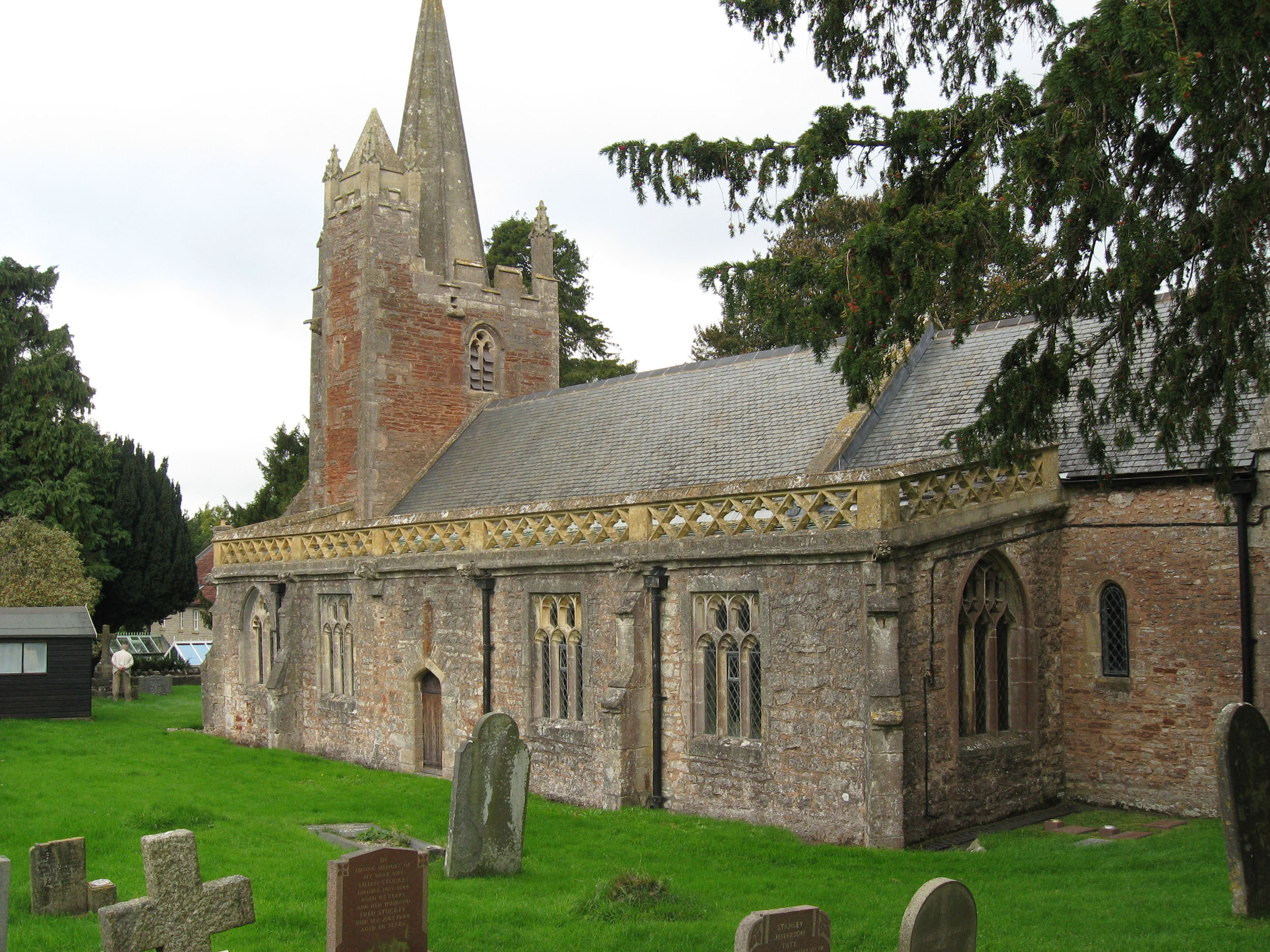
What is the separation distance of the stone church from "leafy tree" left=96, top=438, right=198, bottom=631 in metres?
18.5

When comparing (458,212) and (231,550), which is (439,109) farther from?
(231,550)

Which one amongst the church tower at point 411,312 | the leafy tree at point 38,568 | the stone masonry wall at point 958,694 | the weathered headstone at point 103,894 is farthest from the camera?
the leafy tree at point 38,568

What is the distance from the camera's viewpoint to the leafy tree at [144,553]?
40188 mm

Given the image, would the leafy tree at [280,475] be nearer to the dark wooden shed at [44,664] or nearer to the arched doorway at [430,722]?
the dark wooden shed at [44,664]

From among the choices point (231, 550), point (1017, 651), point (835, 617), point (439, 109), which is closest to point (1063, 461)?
point (1017, 651)

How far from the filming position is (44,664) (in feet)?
87.8

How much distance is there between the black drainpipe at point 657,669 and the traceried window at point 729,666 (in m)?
0.56

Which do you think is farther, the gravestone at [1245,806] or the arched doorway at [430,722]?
the arched doorway at [430,722]

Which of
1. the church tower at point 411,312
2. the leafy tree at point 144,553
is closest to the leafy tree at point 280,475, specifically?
the leafy tree at point 144,553

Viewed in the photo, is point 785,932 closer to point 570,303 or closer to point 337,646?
point 337,646

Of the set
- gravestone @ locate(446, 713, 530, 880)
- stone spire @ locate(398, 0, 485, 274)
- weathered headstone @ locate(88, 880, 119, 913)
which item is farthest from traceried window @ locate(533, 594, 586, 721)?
stone spire @ locate(398, 0, 485, 274)

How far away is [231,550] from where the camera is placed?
26.0 m

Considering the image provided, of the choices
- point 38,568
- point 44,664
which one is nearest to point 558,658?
point 44,664

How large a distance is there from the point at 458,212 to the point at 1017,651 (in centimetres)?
1927
